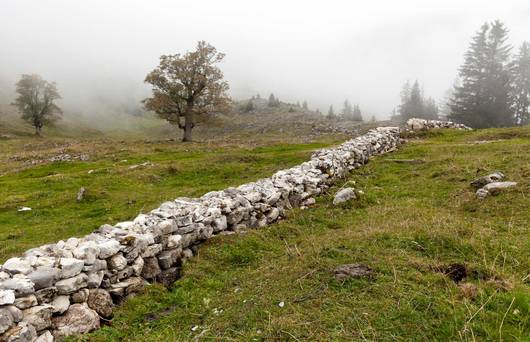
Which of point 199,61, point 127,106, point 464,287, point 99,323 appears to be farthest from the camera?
point 127,106

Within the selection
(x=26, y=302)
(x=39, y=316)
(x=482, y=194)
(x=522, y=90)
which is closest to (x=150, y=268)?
(x=39, y=316)

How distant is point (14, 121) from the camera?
10281 cm

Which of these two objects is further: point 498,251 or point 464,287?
point 498,251

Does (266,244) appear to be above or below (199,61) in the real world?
below

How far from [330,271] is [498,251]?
10.6 feet

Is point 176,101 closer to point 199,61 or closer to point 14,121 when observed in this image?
point 199,61

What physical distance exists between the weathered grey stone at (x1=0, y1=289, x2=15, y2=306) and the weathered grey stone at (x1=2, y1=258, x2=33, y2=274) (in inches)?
28.7

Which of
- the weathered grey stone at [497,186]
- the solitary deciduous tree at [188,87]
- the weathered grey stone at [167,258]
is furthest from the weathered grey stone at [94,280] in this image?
the solitary deciduous tree at [188,87]

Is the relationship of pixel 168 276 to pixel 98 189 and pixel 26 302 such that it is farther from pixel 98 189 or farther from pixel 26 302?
pixel 98 189

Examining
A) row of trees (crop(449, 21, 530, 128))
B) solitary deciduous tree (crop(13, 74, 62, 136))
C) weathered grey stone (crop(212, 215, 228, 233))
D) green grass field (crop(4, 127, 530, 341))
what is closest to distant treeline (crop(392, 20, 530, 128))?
row of trees (crop(449, 21, 530, 128))

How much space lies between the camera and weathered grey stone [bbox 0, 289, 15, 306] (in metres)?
4.96

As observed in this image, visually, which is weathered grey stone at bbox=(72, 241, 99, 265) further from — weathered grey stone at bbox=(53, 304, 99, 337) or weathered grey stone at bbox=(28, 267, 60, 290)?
weathered grey stone at bbox=(53, 304, 99, 337)

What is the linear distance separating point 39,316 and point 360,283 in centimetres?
490

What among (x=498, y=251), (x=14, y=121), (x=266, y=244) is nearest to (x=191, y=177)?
(x=266, y=244)
